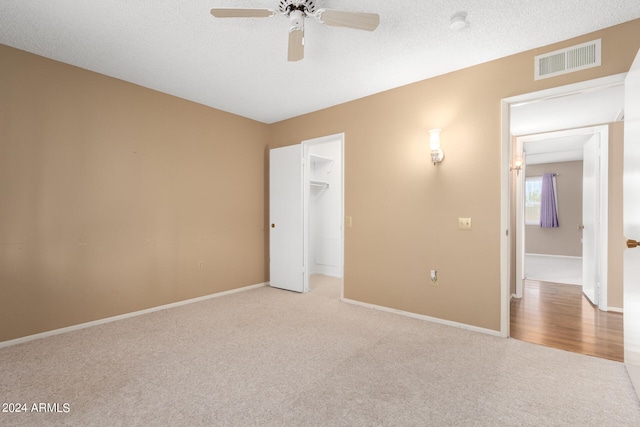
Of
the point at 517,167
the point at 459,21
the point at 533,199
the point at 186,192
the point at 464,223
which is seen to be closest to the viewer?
the point at 459,21

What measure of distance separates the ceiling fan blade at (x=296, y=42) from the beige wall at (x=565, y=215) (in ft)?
29.2

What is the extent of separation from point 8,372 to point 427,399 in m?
3.00

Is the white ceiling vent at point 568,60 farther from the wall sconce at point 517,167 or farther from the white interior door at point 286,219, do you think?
the white interior door at point 286,219

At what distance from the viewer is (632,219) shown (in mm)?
1938

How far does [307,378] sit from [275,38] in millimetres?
2716

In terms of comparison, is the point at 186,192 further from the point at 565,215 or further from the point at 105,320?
the point at 565,215

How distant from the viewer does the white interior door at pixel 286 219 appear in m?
4.48

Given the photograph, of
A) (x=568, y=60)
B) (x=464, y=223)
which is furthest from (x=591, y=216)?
(x=568, y=60)

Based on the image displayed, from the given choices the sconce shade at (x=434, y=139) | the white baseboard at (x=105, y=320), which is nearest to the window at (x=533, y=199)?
the sconce shade at (x=434, y=139)

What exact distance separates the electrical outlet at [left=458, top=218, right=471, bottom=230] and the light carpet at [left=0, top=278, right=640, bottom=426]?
104cm

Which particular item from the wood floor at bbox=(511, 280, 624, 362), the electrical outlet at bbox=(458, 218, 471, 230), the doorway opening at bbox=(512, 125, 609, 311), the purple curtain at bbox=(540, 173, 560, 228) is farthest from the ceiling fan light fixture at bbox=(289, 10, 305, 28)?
the purple curtain at bbox=(540, 173, 560, 228)

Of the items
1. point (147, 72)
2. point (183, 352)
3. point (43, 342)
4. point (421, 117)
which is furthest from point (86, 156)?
point (421, 117)

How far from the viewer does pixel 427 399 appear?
74.1 inches

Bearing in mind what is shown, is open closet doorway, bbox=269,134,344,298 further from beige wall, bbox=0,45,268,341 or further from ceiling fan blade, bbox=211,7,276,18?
ceiling fan blade, bbox=211,7,276,18
